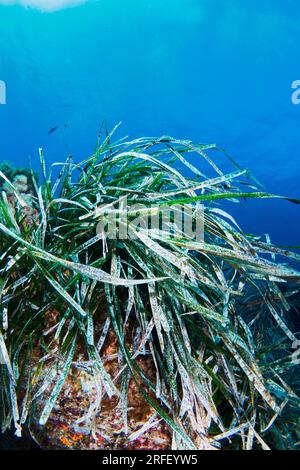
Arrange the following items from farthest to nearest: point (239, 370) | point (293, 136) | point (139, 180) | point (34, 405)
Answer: point (293, 136) → point (139, 180) → point (239, 370) → point (34, 405)

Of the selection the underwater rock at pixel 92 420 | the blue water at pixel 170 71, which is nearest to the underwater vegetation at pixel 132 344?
the underwater rock at pixel 92 420

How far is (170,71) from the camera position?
37.6 metres

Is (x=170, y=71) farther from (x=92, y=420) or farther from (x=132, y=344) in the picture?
(x=92, y=420)

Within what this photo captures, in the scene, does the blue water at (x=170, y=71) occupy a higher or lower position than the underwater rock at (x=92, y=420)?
higher

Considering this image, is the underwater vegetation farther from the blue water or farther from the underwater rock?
the blue water

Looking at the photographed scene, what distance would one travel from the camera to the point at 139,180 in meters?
2.07

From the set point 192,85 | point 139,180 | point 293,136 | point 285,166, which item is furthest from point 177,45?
point 139,180

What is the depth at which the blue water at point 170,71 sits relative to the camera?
3044 cm

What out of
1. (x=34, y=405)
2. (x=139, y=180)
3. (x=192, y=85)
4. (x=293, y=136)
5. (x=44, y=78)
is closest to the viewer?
(x=34, y=405)

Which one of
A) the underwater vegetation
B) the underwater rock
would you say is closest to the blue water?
the underwater vegetation

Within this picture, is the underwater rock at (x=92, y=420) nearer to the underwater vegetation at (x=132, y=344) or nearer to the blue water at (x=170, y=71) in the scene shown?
the underwater vegetation at (x=132, y=344)
